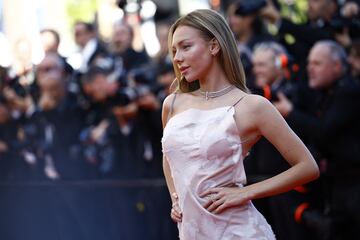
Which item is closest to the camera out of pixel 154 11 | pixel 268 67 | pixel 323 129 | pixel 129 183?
pixel 323 129

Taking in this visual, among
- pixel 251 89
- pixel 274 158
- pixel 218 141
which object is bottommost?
pixel 274 158

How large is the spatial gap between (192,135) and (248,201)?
0.43 meters

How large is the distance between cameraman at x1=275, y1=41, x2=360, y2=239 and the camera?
51.8 inches

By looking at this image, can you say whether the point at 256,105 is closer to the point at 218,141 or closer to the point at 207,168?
the point at 218,141

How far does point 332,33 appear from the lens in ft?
28.0

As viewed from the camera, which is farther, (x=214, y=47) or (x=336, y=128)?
(x=336, y=128)

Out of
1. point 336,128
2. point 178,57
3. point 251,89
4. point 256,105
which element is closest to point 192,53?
point 178,57

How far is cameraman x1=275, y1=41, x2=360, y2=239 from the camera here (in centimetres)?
734

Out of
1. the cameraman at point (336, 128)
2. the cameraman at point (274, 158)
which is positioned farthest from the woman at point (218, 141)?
the cameraman at point (274, 158)

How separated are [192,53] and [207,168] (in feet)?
1.92

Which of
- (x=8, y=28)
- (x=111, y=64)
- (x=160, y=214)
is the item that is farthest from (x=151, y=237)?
(x=8, y=28)

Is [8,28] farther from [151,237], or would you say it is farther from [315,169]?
[315,169]

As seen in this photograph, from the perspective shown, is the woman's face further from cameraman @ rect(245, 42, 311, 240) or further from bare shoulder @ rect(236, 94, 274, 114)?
cameraman @ rect(245, 42, 311, 240)

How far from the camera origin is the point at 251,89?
7672 mm
